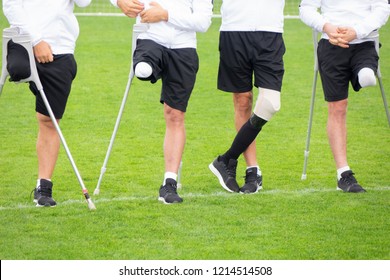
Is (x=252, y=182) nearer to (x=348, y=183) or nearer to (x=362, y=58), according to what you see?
(x=348, y=183)

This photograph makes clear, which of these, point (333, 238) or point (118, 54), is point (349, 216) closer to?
point (333, 238)

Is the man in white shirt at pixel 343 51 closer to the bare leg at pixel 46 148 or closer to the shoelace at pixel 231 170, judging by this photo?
the shoelace at pixel 231 170

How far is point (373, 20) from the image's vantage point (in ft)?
30.4

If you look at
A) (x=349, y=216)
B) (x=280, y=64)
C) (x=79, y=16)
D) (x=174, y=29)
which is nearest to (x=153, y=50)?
(x=174, y=29)

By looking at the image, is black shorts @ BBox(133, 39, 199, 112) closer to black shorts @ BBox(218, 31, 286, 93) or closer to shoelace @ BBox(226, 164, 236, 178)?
black shorts @ BBox(218, 31, 286, 93)

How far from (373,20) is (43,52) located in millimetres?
2897

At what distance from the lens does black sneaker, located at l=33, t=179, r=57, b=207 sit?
886 cm

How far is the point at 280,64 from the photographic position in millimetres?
9344

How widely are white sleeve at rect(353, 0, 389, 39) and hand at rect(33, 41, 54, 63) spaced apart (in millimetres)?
2685

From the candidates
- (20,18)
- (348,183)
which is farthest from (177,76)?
(348,183)

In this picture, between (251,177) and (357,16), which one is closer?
(357,16)
